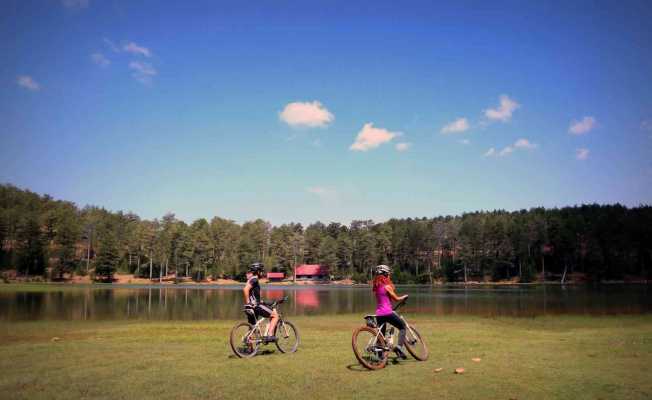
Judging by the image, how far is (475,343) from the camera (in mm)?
17766

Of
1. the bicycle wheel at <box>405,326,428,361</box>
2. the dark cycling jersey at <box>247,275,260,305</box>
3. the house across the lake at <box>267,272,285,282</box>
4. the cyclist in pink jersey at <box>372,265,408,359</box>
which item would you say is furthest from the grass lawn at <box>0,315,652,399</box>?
the house across the lake at <box>267,272,285,282</box>

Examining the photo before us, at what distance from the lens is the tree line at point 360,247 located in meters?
132

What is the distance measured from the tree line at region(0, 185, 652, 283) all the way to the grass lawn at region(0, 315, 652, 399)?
122965 mm

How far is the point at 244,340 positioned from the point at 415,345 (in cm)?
525

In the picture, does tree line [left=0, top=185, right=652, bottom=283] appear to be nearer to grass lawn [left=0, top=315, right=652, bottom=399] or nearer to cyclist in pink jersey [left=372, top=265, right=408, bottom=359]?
grass lawn [left=0, top=315, right=652, bottom=399]

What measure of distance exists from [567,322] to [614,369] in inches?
890

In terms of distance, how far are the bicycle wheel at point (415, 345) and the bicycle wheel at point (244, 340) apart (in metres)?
4.69

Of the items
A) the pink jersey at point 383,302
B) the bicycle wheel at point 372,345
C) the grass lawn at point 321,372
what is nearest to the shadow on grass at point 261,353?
the grass lawn at point 321,372

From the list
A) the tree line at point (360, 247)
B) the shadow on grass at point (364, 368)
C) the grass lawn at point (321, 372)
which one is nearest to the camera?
the grass lawn at point (321, 372)

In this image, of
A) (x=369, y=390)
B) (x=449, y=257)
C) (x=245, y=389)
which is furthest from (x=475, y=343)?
(x=449, y=257)

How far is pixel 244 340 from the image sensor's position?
1445 cm

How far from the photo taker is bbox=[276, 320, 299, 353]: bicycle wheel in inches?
601

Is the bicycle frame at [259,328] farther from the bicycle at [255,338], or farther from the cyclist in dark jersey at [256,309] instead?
the cyclist in dark jersey at [256,309]

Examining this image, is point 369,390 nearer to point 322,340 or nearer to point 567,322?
point 322,340
